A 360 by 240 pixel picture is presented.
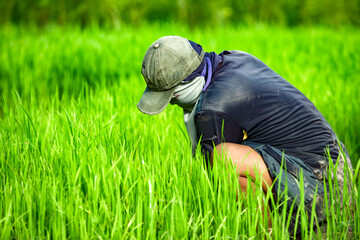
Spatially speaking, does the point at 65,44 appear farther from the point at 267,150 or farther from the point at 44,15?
A: the point at 44,15

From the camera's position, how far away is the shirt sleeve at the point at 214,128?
194 cm

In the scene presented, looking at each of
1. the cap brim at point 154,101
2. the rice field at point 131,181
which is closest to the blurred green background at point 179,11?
the rice field at point 131,181

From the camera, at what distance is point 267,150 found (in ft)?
6.63

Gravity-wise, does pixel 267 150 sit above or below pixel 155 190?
above

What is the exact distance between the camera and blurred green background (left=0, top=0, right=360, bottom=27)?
9375 millimetres

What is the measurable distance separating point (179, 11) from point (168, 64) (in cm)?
949

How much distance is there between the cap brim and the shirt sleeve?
215mm

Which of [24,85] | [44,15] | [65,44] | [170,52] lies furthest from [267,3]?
[170,52]

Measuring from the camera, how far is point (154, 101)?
7.05 feet

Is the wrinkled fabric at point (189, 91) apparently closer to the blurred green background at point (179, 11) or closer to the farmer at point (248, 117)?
the farmer at point (248, 117)

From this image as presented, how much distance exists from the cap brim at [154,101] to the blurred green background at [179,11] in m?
5.20

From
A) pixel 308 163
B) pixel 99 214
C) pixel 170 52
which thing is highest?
pixel 170 52

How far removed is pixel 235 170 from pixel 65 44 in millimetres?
4450

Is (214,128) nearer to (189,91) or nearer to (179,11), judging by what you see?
(189,91)
